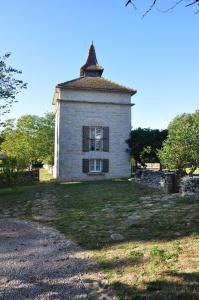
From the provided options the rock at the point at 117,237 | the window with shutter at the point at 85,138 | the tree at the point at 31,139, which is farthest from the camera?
the tree at the point at 31,139

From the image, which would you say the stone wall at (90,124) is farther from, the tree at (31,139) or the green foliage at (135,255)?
the green foliage at (135,255)

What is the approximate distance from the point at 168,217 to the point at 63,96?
18518mm

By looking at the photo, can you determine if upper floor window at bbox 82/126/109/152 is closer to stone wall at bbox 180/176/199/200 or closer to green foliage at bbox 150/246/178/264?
stone wall at bbox 180/176/199/200

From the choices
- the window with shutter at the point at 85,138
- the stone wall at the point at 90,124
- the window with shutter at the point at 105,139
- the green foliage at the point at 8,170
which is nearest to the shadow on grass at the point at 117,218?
the green foliage at the point at 8,170

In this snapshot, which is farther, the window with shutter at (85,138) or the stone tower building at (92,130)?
the window with shutter at (85,138)

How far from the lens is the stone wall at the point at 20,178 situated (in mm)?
22781

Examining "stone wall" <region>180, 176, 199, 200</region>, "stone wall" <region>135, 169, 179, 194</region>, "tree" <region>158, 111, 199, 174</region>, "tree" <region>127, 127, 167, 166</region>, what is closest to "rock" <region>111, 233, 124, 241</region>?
"stone wall" <region>180, 176, 199, 200</region>

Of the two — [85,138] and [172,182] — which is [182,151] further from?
[85,138]

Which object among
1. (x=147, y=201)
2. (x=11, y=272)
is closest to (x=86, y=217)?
(x=147, y=201)

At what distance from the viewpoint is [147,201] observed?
13.2m

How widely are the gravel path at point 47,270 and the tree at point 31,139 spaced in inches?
1076

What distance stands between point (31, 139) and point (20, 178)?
63.6ft

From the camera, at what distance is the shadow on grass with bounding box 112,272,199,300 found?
467cm

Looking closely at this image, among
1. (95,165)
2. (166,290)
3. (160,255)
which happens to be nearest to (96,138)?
(95,165)
